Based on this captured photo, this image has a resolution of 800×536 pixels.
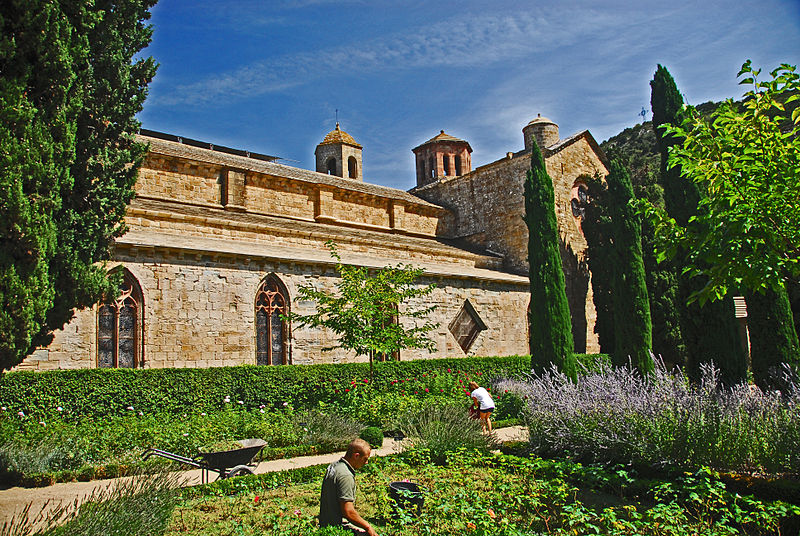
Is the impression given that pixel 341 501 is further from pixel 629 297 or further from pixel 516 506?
pixel 629 297

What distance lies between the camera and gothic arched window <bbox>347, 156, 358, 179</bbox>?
29453mm

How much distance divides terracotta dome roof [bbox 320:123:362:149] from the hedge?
57.3 ft

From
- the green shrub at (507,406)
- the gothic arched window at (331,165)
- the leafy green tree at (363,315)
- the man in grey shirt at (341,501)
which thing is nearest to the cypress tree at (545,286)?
the green shrub at (507,406)

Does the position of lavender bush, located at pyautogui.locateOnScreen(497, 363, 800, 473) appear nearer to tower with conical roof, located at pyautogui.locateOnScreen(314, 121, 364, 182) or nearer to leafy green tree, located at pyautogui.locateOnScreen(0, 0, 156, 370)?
leafy green tree, located at pyautogui.locateOnScreen(0, 0, 156, 370)

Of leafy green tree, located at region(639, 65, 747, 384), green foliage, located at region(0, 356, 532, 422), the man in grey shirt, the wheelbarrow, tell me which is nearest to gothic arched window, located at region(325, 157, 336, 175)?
green foliage, located at region(0, 356, 532, 422)

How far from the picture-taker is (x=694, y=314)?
40.9 feet

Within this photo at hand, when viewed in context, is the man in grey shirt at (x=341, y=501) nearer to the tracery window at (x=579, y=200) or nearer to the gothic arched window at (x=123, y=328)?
the gothic arched window at (x=123, y=328)

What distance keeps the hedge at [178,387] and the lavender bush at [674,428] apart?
5.71 meters

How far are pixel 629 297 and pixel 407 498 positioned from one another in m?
14.1

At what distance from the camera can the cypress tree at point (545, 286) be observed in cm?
1519

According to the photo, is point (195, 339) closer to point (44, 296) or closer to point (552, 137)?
point (44, 296)

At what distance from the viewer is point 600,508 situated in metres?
6.15

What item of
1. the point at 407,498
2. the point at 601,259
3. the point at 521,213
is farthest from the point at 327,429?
the point at 601,259

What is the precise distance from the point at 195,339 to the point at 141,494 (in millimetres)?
8698
